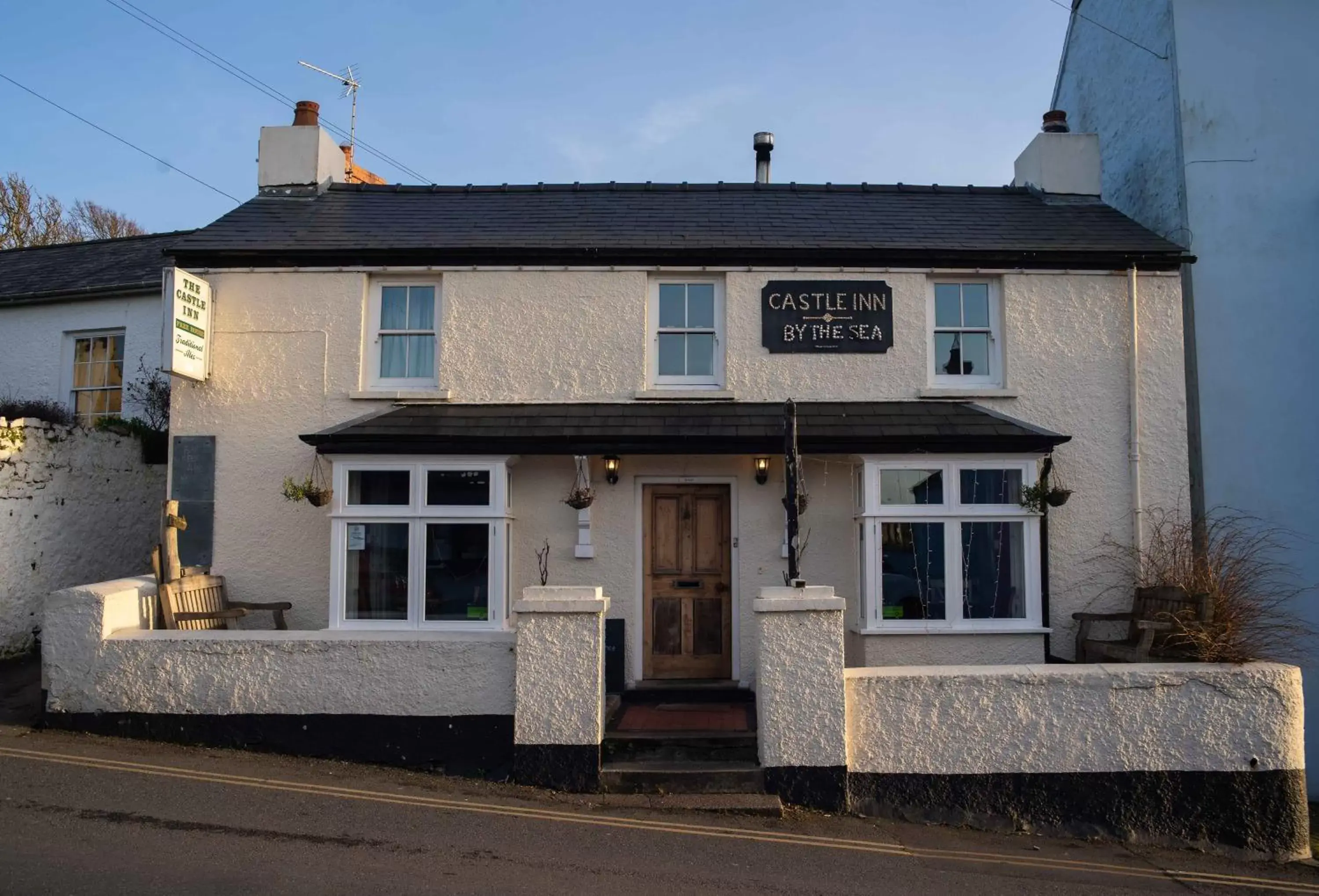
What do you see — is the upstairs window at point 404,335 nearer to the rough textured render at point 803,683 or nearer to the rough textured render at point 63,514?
the rough textured render at point 63,514

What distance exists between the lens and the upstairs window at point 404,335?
1062 cm

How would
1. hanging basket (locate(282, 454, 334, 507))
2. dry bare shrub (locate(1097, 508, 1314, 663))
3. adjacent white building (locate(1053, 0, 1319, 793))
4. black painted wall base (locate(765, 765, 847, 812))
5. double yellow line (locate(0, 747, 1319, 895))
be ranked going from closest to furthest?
double yellow line (locate(0, 747, 1319, 895)) < black painted wall base (locate(765, 765, 847, 812)) < dry bare shrub (locate(1097, 508, 1314, 663)) < hanging basket (locate(282, 454, 334, 507)) < adjacent white building (locate(1053, 0, 1319, 793))

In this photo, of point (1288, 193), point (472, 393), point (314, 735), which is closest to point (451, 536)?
point (472, 393)

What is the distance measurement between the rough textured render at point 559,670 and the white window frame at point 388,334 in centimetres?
407

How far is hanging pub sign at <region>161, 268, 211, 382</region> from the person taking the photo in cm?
973

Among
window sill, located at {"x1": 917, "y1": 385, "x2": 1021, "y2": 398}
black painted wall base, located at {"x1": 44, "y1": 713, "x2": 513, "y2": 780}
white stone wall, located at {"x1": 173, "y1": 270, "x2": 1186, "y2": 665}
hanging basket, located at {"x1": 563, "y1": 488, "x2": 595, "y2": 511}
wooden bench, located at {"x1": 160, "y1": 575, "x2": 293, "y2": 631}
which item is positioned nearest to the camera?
black painted wall base, located at {"x1": 44, "y1": 713, "x2": 513, "y2": 780}

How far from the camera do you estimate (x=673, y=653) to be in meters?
10.2

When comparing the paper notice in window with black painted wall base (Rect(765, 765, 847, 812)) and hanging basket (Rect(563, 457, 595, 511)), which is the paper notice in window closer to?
hanging basket (Rect(563, 457, 595, 511))

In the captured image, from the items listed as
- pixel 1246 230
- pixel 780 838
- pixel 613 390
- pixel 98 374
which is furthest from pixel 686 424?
pixel 98 374

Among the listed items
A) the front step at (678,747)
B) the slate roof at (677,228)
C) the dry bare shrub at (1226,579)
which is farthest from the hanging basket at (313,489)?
the dry bare shrub at (1226,579)

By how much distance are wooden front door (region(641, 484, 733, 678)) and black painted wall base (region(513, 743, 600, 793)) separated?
2.87 m

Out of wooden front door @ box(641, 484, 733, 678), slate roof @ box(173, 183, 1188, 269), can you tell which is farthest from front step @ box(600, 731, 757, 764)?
slate roof @ box(173, 183, 1188, 269)

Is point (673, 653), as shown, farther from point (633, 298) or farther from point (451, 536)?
point (633, 298)

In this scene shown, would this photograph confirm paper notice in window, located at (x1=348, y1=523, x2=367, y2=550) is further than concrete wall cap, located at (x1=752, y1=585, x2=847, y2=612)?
Yes
